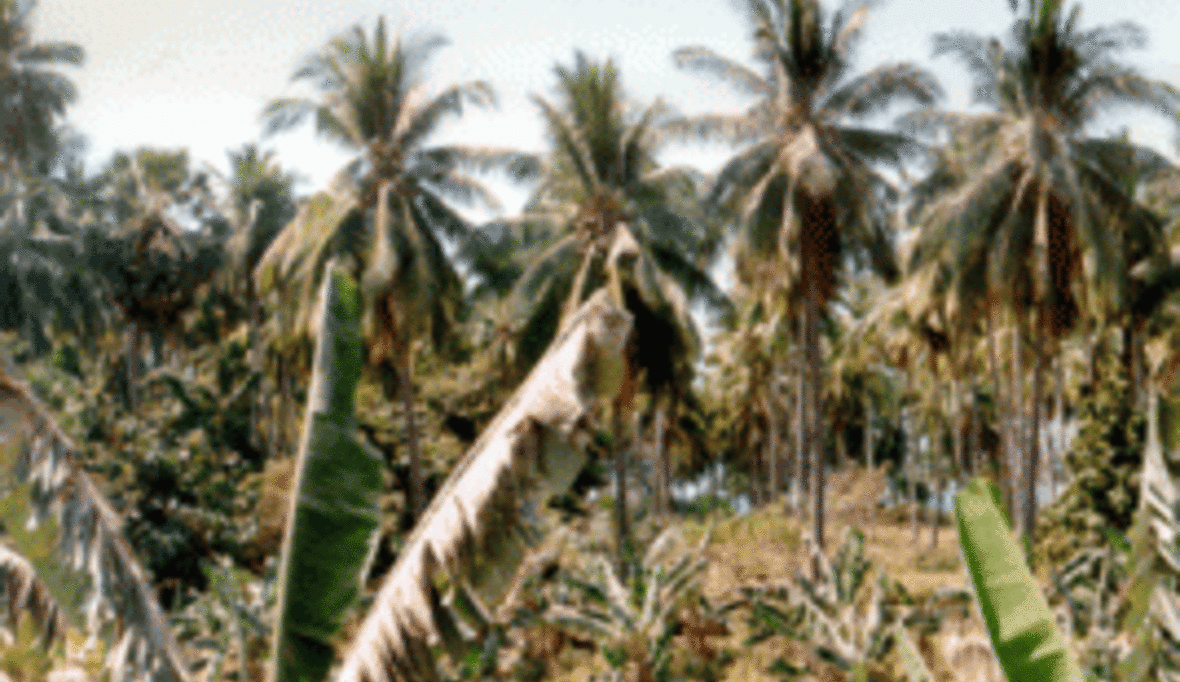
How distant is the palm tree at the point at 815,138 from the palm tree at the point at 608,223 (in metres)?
1.14

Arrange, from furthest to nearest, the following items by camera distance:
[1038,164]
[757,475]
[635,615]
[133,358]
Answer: [757,475]
[133,358]
[1038,164]
[635,615]

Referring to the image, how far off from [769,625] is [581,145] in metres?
10.2

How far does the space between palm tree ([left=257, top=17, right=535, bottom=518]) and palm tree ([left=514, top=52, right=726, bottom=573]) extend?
134 cm

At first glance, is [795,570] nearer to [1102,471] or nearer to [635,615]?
[635,615]

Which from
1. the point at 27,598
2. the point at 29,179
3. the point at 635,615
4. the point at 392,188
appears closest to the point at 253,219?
the point at 29,179

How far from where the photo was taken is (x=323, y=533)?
166 inches

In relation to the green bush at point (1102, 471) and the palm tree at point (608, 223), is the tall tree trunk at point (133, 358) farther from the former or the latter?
the green bush at point (1102, 471)

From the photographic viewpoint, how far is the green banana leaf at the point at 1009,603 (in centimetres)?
332

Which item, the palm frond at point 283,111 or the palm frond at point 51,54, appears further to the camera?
the palm frond at point 51,54

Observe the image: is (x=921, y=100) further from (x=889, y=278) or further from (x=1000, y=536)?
(x=1000, y=536)

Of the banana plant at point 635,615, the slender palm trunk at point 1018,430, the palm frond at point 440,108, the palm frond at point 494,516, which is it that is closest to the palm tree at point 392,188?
the palm frond at point 440,108

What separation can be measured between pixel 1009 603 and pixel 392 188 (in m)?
17.6

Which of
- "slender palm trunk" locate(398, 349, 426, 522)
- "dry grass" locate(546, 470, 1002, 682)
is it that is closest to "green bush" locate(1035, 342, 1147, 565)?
"dry grass" locate(546, 470, 1002, 682)

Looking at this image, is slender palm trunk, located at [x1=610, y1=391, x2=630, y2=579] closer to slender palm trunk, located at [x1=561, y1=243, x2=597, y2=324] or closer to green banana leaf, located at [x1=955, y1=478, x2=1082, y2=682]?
slender palm trunk, located at [x1=561, y1=243, x2=597, y2=324]
